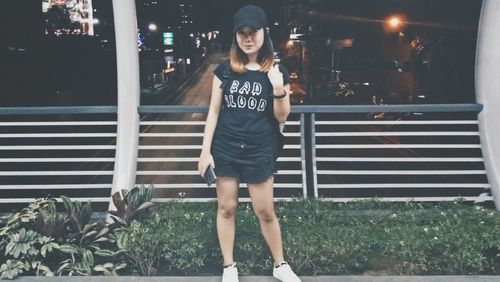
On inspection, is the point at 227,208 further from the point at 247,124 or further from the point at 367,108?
the point at 367,108

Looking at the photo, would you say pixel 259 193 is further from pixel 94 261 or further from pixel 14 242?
pixel 14 242

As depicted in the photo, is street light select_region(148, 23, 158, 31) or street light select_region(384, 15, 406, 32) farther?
street light select_region(148, 23, 158, 31)

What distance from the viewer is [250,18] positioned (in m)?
3.01

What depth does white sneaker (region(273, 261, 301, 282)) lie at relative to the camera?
336 centimetres

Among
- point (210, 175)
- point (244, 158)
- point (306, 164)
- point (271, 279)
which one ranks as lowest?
point (306, 164)

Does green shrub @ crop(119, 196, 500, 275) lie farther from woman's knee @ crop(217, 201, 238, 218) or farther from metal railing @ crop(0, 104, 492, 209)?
metal railing @ crop(0, 104, 492, 209)

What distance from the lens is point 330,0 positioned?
3047 cm

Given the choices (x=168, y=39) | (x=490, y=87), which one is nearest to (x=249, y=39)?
(x=490, y=87)

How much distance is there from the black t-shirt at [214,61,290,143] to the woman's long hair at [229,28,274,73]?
51 mm

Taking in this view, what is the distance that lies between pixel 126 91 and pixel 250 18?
78.2 inches

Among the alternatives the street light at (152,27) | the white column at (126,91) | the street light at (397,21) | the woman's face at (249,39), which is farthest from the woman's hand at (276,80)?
the street light at (152,27)

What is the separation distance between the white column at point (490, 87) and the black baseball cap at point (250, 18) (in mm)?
2722

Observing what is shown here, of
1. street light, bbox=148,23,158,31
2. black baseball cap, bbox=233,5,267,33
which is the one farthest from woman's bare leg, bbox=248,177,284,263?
street light, bbox=148,23,158,31

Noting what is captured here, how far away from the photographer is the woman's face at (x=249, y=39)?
3.05m
